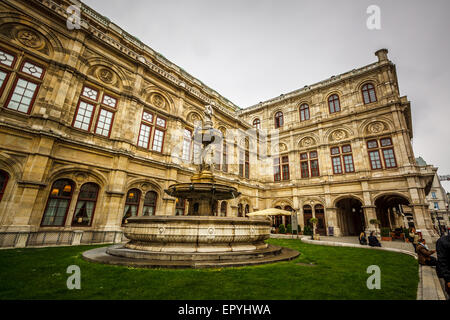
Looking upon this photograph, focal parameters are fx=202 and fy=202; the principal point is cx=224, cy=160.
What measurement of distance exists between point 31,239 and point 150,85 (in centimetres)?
1165

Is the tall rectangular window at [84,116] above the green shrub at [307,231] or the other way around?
above

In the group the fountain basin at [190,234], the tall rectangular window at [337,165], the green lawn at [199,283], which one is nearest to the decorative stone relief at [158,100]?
the fountain basin at [190,234]

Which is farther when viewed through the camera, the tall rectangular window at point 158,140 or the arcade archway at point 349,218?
the arcade archway at point 349,218

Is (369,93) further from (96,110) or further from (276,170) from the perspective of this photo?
(96,110)

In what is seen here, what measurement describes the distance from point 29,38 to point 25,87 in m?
2.73

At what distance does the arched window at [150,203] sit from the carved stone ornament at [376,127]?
20.5m

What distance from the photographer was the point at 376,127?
1931 centimetres

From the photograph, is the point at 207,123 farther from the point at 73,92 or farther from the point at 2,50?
the point at 2,50

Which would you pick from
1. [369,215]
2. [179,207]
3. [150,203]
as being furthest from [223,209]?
[369,215]

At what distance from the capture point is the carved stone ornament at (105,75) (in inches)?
510

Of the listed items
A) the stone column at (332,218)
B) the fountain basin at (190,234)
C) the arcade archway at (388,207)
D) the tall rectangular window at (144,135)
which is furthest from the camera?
the arcade archway at (388,207)

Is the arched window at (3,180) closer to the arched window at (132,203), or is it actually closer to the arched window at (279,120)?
the arched window at (132,203)
